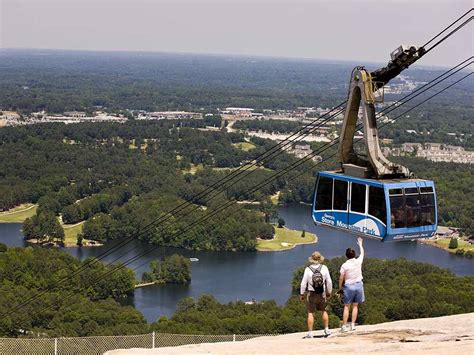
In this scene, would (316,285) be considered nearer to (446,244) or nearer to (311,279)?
(311,279)

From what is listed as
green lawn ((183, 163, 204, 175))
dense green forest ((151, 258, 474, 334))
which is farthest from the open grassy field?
green lawn ((183, 163, 204, 175))

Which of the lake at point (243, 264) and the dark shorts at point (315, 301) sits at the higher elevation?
the dark shorts at point (315, 301)

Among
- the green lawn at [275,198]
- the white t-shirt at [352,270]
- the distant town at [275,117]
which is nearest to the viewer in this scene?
the white t-shirt at [352,270]

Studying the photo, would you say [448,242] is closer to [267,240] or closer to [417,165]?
[267,240]

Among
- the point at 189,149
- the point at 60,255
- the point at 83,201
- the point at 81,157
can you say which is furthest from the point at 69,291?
the point at 189,149

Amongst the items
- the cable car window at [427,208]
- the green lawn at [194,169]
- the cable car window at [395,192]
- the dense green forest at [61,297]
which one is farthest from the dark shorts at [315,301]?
the green lawn at [194,169]

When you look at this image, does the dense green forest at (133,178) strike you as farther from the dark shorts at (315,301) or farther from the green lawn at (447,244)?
the dark shorts at (315,301)
